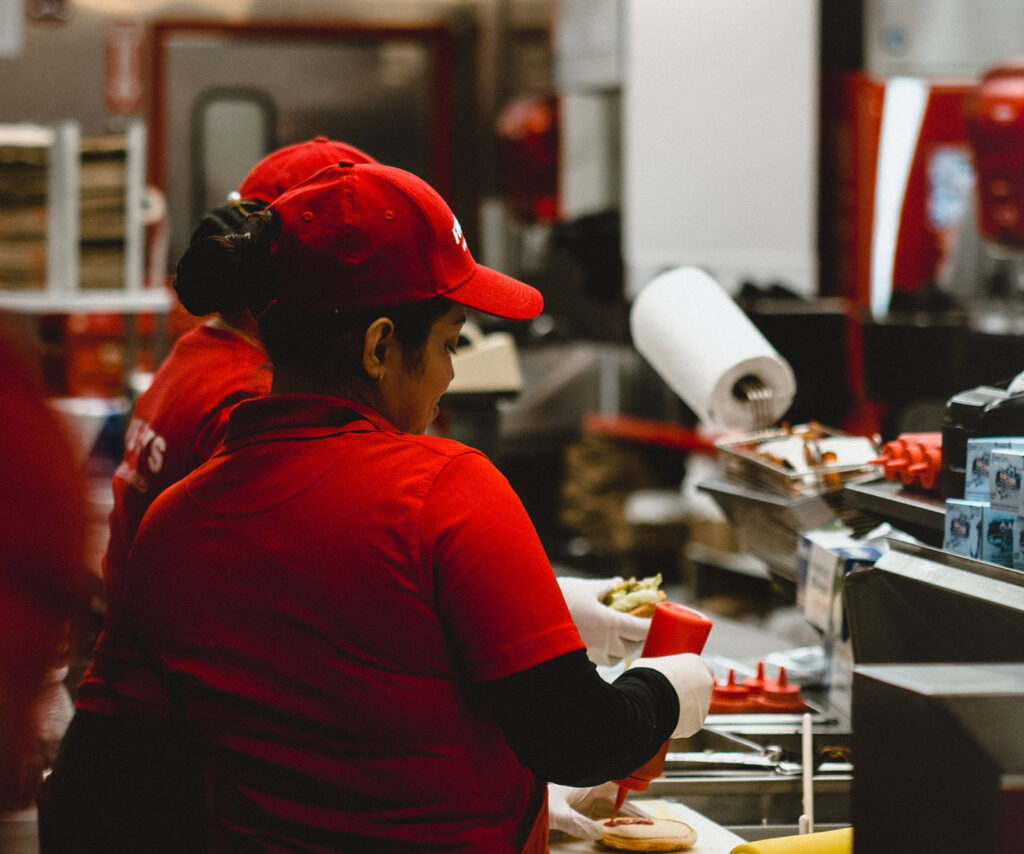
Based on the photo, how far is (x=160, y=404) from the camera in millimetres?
1845

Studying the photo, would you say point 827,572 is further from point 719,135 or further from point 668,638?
point 719,135

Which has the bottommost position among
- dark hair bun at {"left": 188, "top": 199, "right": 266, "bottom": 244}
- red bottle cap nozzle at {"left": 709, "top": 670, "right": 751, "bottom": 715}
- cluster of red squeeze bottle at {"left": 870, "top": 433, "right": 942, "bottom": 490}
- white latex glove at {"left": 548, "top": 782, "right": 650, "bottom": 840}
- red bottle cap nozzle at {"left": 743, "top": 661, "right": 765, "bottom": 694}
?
white latex glove at {"left": 548, "top": 782, "right": 650, "bottom": 840}

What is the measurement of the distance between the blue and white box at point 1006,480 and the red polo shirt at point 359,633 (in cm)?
63

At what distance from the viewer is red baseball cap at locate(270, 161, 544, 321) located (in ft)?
4.02

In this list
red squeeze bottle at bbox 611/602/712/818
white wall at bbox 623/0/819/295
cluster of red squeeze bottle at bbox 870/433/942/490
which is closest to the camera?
red squeeze bottle at bbox 611/602/712/818

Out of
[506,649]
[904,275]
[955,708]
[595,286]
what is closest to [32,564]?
[506,649]

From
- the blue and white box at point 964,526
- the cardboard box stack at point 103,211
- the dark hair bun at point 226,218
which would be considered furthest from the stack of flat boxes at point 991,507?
the cardboard box stack at point 103,211

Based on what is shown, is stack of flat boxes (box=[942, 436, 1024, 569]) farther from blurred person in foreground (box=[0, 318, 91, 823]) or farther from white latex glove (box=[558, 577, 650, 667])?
blurred person in foreground (box=[0, 318, 91, 823])

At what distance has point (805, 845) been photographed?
151 centimetres

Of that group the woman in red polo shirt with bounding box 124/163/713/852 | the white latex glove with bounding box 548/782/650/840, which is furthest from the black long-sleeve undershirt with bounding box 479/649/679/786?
the white latex glove with bounding box 548/782/650/840

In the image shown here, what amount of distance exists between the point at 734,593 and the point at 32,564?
4817 mm

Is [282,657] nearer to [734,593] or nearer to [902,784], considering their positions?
[902,784]

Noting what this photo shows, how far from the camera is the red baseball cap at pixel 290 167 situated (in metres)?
1.94

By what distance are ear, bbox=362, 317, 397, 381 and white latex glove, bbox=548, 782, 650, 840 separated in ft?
2.25
